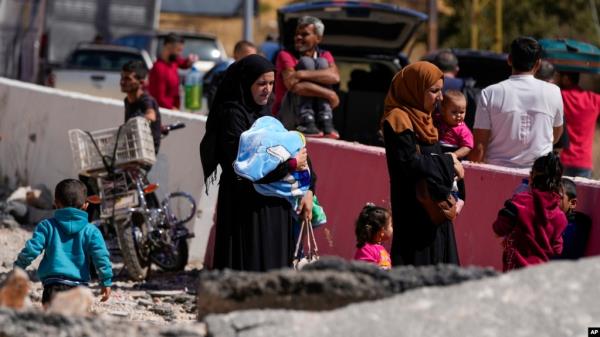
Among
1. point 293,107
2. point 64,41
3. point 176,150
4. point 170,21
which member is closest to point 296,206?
point 293,107

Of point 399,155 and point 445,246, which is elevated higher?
point 399,155

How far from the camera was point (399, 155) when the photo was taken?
710 cm

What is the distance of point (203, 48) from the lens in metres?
28.2

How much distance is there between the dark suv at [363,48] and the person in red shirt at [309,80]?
8.09 ft

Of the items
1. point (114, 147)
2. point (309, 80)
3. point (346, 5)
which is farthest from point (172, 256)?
point (346, 5)

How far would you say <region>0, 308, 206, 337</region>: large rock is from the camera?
5.25 m

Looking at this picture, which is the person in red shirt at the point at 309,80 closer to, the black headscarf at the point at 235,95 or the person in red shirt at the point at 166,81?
the person in red shirt at the point at 166,81

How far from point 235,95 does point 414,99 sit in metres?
1.04

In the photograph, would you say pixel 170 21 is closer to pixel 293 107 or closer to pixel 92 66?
pixel 92 66

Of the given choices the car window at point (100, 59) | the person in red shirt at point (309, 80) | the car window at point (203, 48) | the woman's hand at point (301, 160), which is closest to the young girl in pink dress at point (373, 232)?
the woman's hand at point (301, 160)

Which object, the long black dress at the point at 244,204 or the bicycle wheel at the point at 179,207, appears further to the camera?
the bicycle wheel at the point at 179,207

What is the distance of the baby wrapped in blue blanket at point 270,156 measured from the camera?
7484mm

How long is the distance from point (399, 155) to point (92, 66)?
60.3ft

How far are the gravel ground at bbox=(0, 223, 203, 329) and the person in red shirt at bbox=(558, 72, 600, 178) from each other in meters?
3.08
